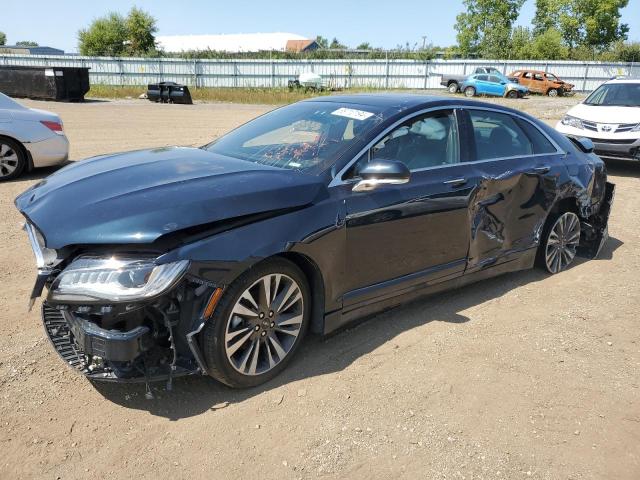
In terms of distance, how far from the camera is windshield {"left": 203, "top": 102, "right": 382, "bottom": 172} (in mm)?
3541

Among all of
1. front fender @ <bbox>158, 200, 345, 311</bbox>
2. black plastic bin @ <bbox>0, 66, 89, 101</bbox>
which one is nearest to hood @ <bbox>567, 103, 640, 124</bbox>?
front fender @ <bbox>158, 200, 345, 311</bbox>

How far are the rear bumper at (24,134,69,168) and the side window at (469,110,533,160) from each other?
693cm

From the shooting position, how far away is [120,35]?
68.4 m

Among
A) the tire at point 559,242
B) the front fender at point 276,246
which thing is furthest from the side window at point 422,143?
the tire at point 559,242

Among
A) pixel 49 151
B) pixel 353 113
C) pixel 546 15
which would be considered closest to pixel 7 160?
pixel 49 151

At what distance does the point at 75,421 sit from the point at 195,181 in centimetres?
145

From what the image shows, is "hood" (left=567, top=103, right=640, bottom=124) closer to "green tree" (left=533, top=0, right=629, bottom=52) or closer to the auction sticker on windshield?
the auction sticker on windshield

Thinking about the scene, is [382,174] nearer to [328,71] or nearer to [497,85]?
[497,85]

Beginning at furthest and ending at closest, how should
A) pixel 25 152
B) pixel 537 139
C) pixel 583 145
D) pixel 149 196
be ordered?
pixel 25 152 → pixel 583 145 → pixel 537 139 → pixel 149 196

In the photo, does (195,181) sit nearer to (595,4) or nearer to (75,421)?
(75,421)

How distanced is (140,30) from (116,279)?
69845 millimetres

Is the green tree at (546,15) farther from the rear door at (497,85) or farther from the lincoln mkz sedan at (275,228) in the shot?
the lincoln mkz sedan at (275,228)

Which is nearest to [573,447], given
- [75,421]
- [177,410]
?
[177,410]

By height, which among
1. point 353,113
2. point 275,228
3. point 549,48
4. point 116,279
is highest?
point 549,48
